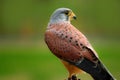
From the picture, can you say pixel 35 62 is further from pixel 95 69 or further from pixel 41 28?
pixel 95 69

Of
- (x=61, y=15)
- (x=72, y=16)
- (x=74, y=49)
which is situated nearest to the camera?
(x=74, y=49)

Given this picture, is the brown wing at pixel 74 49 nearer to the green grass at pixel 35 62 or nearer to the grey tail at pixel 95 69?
the grey tail at pixel 95 69

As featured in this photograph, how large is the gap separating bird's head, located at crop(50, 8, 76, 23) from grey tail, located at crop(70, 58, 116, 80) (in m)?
0.50

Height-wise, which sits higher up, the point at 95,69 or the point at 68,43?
the point at 68,43

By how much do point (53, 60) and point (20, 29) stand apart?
10.2 ft

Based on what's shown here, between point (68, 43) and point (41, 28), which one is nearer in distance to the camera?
point (68, 43)

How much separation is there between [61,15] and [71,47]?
34 cm

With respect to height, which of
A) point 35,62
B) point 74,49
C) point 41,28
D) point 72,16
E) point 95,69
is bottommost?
point 35,62

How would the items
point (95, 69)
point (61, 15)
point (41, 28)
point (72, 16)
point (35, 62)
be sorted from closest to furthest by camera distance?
point (95, 69), point (61, 15), point (72, 16), point (35, 62), point (41, 28)

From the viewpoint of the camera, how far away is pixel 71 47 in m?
7.71

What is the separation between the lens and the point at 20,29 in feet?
69.8

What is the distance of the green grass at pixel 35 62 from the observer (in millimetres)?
15414

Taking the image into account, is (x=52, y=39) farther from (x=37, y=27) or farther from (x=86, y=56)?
(x=37, y=27)

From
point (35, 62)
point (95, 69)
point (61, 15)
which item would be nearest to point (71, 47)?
point (61, 15)
